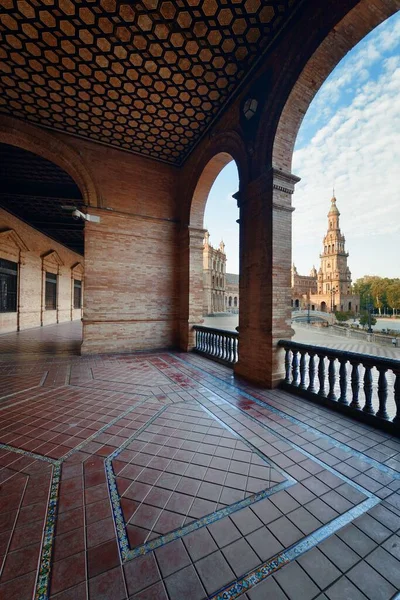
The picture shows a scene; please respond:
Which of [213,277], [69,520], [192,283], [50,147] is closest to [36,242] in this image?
[50,147]

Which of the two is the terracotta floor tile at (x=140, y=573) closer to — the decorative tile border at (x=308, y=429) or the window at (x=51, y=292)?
the decorative tile border at (x=308, y=429)

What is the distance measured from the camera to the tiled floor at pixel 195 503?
1.42 metres

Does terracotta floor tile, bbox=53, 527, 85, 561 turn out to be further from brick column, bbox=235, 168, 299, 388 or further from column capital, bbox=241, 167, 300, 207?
column capital, bbox=241, 167, 300, 207

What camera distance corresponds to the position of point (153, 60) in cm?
496

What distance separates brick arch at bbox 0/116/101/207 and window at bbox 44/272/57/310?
36.0 feet

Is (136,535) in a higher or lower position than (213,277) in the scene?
lower

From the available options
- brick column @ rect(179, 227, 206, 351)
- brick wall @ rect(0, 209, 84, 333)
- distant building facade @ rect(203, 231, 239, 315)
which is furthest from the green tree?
brick wall @ rect(0, 209, 84, 333)

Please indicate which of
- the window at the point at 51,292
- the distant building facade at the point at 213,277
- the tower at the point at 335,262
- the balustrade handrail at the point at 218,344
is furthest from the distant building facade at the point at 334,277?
the balustrade handrail at the point at 218,344

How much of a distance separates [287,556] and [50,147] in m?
9.55

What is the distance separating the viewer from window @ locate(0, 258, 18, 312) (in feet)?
40.5

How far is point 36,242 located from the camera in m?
15.0

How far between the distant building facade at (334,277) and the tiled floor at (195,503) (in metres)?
63.0

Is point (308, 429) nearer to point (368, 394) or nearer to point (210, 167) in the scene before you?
point (368, 394)

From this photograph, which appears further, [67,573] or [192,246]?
[192,246]
